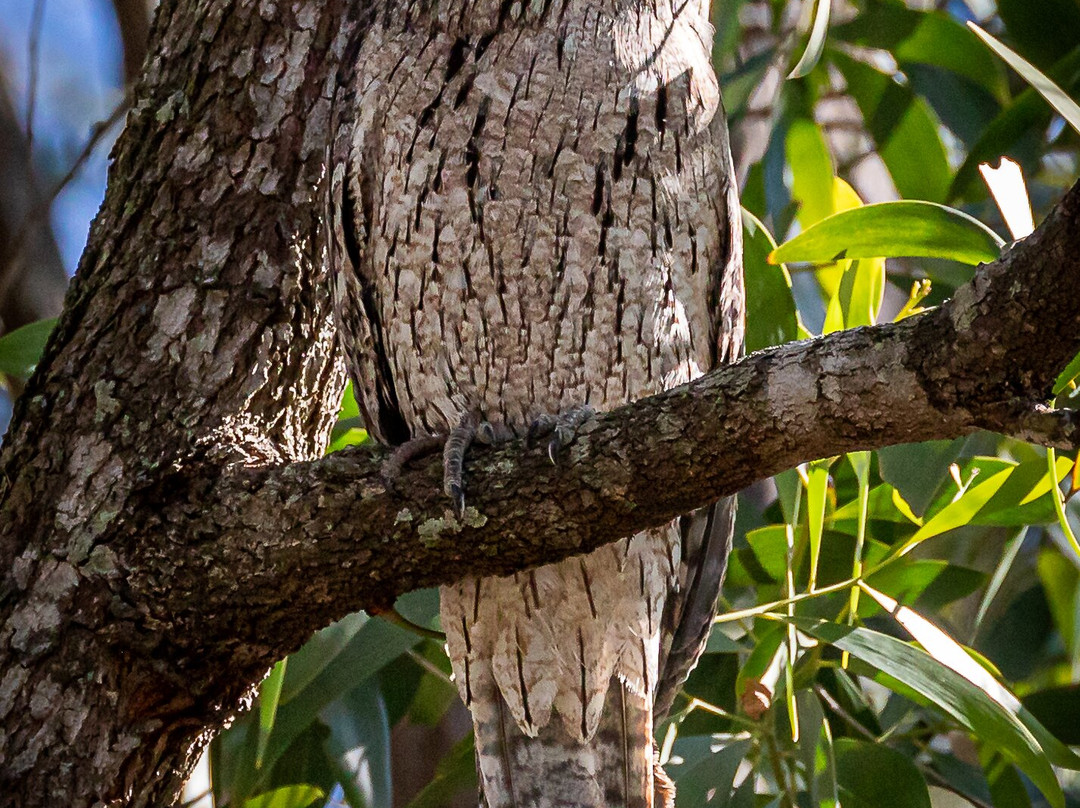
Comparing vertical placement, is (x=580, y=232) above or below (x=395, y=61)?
below

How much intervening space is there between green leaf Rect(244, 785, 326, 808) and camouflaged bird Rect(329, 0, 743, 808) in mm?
451

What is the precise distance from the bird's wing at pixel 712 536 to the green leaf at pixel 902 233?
5.9 inches

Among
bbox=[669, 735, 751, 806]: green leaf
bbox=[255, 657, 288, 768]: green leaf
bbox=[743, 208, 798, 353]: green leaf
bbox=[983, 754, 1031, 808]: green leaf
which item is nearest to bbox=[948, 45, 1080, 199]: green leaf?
bbox=[743, 208, 798, 353]: green leaf

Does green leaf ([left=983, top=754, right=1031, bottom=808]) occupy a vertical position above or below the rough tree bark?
below

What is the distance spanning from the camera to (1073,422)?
94 cm

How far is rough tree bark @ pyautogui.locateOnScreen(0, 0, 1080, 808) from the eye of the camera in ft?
3.51

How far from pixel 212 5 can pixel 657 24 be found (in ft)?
1.97

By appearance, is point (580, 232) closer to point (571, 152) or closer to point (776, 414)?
point (571, 152)

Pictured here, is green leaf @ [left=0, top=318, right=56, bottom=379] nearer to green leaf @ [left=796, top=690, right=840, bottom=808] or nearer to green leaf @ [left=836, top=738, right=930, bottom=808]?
green leaf @ [left=796, top=690, right=840, bottom=808]

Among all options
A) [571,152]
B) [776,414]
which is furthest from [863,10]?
[776,414]

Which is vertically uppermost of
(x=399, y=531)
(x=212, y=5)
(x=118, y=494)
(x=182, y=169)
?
(x=212, y=5)

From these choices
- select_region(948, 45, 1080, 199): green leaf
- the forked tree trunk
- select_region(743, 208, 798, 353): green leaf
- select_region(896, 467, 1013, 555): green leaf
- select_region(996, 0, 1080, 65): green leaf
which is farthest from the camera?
select_region(996, 0, 1080, 65): green leaf

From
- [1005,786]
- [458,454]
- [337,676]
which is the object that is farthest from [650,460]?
[1005,786]

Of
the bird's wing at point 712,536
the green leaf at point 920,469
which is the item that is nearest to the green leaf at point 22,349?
the bird's wing at point 712,536
